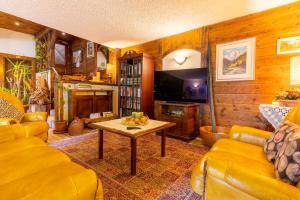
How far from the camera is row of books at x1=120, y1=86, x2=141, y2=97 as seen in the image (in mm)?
3836

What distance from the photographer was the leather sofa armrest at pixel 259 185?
27.7 inches

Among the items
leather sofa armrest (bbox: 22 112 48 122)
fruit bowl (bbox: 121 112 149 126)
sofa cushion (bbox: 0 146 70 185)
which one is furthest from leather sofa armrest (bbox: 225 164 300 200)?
leather sofa armrest (bbox: 22 112 48 122)

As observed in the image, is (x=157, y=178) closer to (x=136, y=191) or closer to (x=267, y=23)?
(x=136, y=191)

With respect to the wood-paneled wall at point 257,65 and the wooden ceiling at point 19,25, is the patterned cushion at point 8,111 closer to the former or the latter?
the wood-paneled wall at point 257,65

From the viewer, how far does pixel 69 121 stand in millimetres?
3602

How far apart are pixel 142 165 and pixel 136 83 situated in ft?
7.55

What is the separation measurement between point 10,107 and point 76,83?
5.37 feet

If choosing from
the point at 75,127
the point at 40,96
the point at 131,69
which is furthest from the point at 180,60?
the point at 40,96

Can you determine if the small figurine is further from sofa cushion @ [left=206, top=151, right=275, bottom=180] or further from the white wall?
sofa cushion @ [left=206, top=151, right=275, bottom=180]

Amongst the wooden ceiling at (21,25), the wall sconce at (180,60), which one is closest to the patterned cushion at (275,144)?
the wall sconce at (180,60)

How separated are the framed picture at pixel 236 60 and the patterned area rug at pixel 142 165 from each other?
1.41 metres

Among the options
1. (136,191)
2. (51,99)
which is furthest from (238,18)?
(51,99)

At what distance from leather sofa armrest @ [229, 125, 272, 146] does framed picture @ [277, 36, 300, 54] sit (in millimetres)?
1550

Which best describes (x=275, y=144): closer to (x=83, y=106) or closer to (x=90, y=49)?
(x=83, y=106)
